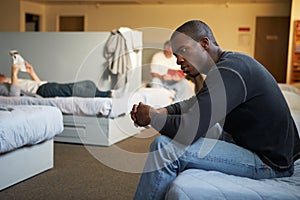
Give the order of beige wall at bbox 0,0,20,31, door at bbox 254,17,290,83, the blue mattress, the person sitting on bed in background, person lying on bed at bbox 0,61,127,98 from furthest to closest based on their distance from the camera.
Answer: beige wall at bbox 0,0,20,31 < door at bbox 254,17,290,83 < the person sitting on bed in background < person lying on bed at bbox 0,61,127,98 < the blue mattress

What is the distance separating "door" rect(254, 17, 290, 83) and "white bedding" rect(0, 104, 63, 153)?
5.82 m

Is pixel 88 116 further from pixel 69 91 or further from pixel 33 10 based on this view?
pixel 33 10

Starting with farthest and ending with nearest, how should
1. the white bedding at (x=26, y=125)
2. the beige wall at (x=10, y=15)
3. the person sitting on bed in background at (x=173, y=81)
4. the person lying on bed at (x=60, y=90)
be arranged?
the beige wall at (x=10, y=15) → the person sitting on bed in background at (x=173, y=81) → the person lying on bed at (x=60, y=90) → the white bedding at (x=26, y=125)

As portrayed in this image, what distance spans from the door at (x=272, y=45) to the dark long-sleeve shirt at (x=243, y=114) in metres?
6.67

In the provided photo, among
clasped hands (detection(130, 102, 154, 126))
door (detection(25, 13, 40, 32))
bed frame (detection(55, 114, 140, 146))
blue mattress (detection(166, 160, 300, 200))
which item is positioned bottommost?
bed frame (detection(55, 114, 140, 146))

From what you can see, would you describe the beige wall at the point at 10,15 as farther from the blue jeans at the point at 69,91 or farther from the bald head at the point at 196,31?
the bald head at the point at 196,31

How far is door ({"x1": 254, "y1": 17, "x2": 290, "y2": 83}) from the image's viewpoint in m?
7.98

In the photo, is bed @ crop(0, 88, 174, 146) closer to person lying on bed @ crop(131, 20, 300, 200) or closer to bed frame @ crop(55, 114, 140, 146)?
bed frame @ crop(55, 114, 140, 146)

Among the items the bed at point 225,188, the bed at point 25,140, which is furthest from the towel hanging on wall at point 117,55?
the bed at point 225,188

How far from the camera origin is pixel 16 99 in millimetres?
4160

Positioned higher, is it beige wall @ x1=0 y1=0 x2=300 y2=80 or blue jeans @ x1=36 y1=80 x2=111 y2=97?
beige wall @ x1=0 y1=0 x2=300 y2=80

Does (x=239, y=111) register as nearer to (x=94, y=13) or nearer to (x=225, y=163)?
(x=225, y=163)

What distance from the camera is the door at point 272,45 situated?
798 cm

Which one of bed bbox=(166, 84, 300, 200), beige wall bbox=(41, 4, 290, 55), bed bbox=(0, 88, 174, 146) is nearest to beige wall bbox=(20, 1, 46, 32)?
beige wall bbox=(41, 4, 290, 55)
